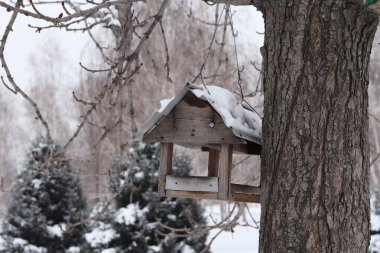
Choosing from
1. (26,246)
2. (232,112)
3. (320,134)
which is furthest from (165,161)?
(26,246)

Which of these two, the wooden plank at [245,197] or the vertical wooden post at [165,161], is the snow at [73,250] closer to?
the vertical wooden post at [165,161]

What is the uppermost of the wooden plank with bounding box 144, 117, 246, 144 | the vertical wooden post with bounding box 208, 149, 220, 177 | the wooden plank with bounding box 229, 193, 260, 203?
the wooden plank with bounding box 144, 117, 246, 144

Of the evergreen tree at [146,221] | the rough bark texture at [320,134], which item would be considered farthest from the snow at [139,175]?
the rough bark texture at [320,134]

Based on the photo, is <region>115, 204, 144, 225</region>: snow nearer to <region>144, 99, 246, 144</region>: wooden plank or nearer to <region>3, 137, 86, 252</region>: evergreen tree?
<region>3, 137, 86, 252</region>: evergreen tree

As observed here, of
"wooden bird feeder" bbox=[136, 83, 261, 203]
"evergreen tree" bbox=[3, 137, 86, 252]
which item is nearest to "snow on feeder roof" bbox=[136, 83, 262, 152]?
"wooden bird feeder" bbox=[136, 83, 261, 203]

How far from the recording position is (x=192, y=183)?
3.12 metres

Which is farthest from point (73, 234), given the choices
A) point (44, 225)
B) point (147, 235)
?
point (147, 235)

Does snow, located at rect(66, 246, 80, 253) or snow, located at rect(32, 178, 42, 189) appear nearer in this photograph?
snow, located at rect(66, 246, 80, 253)

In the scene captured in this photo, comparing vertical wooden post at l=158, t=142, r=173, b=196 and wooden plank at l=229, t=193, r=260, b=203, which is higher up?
vertical wooden post at l=158, t=142, r=173, b=196

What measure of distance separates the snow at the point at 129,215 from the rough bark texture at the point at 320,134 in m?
6.37

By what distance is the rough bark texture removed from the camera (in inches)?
102

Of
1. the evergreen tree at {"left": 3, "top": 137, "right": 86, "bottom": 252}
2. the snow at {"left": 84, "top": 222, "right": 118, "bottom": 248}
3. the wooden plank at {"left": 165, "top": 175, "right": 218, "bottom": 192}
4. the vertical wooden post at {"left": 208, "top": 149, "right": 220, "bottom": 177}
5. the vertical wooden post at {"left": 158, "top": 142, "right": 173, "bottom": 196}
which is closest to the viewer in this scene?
the wooden plank at {"left": 165, "top": 175, "right": 218, "bottom": 192}

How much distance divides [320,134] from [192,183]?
0.77 meters

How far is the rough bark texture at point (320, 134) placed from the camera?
8.52ft
